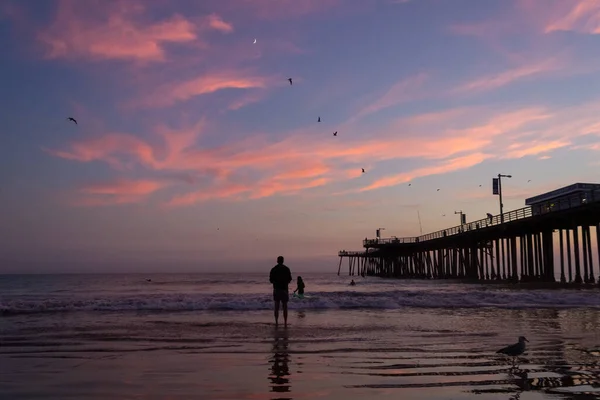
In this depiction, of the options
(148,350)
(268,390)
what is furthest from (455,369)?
(148,350)

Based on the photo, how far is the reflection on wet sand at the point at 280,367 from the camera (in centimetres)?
645

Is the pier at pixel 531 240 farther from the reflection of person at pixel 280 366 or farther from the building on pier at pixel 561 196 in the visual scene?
the reflection of person at pixel 280 366

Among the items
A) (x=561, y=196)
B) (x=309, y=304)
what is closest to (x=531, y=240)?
(x=561, y=196)

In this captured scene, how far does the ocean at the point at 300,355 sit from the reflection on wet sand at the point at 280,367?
2 cm

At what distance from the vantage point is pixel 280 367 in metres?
7.77

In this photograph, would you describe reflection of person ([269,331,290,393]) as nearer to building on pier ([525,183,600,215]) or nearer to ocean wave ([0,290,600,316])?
ocean wave ([0,290,600,316])

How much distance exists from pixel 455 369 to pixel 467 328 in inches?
217

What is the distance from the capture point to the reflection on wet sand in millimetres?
6451

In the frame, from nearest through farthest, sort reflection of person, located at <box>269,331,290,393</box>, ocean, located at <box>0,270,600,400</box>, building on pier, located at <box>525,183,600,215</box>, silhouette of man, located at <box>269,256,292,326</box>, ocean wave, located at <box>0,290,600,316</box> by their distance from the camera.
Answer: ocean, located at <box>0,270,600,400</box> < reflection of person, located at <box>269,331,290,393</box> < silhouette of man, located at <box>269,256,292,326</box> < ocean wave, located at <box>0,290,600,316</box> < building on pier, located at <box>525,183,600,215</box>

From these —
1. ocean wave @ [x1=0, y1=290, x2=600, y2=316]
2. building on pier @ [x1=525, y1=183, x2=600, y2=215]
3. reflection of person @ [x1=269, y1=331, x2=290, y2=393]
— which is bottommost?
ocean wave @ [x1=0, y1=290, x2=600, y2=316]

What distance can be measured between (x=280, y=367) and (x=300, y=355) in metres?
1.08

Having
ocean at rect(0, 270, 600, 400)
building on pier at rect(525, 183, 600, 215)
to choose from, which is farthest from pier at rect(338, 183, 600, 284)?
ocean at rect(0, 270, 600, 400)

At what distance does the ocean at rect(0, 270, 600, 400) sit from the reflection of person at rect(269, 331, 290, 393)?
18 mm

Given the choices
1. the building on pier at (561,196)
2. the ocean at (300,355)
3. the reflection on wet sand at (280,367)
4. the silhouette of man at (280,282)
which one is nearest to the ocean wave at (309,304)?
the ocean at (300,355)
